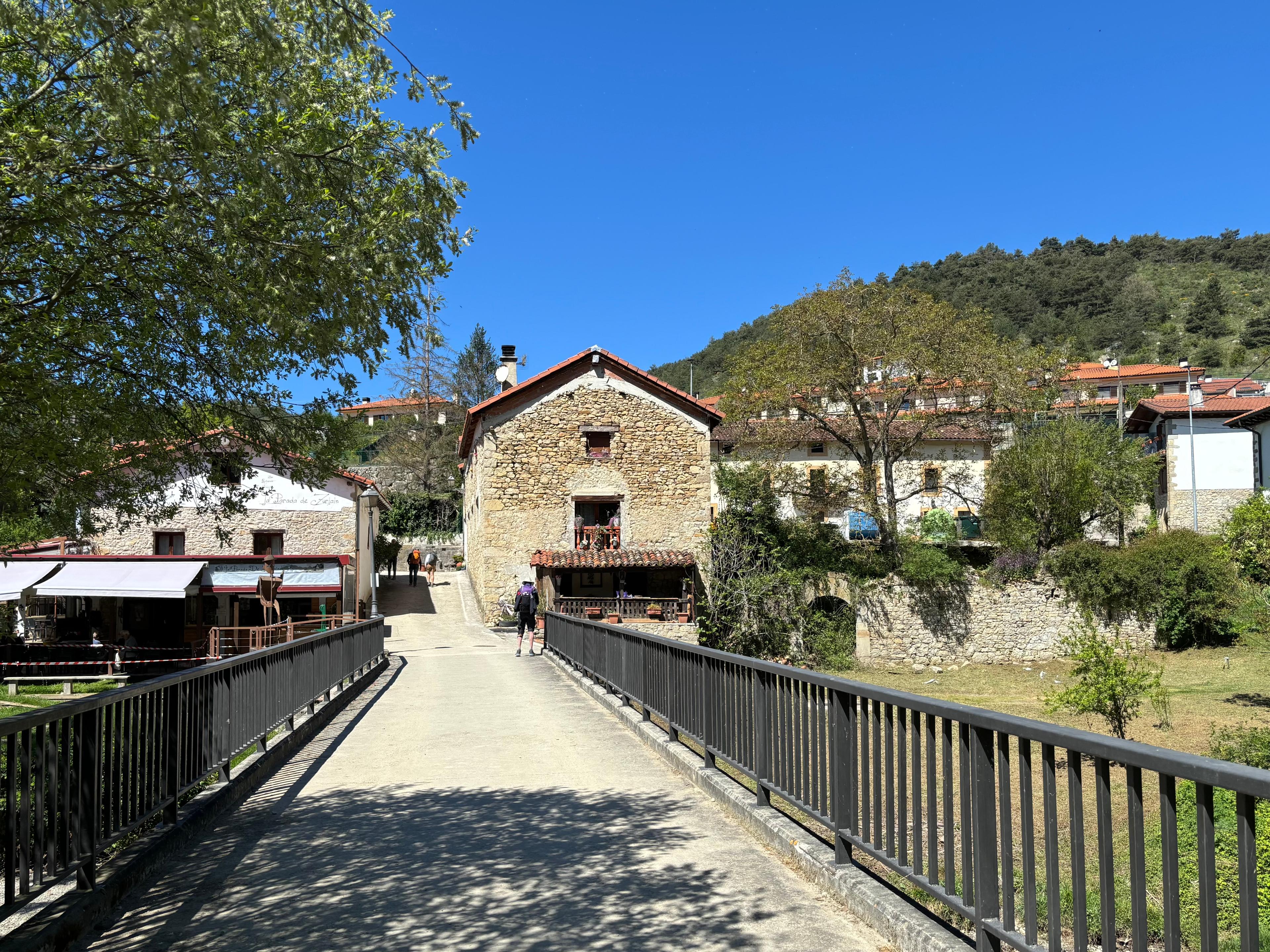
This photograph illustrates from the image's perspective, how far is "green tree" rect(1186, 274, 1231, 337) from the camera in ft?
313

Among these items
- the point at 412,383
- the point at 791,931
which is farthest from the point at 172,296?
the point at 412,383

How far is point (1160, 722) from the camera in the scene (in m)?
21.2

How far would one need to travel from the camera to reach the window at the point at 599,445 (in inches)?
1331

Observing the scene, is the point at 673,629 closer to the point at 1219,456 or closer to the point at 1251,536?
the point at 1251,536

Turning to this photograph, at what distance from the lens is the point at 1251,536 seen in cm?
2531

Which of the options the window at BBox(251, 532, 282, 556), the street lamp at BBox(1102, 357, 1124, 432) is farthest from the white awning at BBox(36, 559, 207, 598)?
the street lamp at BBox(1102, 357, 1124, 432)

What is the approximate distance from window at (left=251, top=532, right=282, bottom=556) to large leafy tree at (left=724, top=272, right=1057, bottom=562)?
15710 millimetres

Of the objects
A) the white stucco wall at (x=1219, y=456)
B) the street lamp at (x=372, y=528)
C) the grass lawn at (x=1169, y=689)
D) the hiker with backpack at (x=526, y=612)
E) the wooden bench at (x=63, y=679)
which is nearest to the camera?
the wooden bench at (x=63, y=679)

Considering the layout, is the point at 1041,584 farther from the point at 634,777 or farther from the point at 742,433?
the point at 634,777

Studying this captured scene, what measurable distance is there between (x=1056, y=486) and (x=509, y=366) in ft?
72.4

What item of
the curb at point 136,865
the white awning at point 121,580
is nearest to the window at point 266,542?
the white awning at point 121,580

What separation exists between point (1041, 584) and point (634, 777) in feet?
97.6

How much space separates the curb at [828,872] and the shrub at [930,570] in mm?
26850

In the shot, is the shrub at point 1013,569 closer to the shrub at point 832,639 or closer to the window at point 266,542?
the shrub at point 832,639
